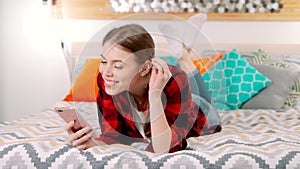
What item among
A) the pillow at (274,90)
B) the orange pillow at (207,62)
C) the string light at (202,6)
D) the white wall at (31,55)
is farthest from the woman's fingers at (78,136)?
the white wall at (31,55)

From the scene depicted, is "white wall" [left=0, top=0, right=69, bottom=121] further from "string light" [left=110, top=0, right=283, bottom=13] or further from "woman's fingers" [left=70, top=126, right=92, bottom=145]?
"woman's fingers" [left=70, top=126, right=92, bottom=145]

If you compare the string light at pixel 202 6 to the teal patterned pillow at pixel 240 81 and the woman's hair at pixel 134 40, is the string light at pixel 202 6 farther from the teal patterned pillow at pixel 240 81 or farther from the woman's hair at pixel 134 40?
the woman's hair at pixel 134 40

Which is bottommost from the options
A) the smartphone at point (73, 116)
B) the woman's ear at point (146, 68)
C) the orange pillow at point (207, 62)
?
the smartphone at point (73, 116)

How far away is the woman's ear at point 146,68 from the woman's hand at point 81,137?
246 millimetres

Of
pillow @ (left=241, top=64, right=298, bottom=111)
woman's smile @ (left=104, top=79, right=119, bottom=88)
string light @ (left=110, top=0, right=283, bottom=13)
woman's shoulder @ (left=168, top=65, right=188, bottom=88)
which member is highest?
string light @ (left=110, top=0, right=283, bottom=13)

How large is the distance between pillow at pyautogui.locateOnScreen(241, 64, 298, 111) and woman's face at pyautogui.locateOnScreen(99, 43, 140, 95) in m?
1.49

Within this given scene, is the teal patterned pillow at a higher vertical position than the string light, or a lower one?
lower

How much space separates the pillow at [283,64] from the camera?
2.73 m

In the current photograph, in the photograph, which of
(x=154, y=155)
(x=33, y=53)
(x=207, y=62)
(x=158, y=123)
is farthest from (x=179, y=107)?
(x=33, y=53)

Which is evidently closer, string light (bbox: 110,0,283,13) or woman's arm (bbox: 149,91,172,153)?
woman's arm (bbox: 149,91,172,153)

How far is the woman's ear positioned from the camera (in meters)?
1.36

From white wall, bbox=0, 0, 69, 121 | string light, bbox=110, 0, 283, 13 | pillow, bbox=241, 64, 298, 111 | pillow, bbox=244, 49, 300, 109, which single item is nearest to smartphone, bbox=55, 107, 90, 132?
pillow, bbox=241, 64, 298, 111

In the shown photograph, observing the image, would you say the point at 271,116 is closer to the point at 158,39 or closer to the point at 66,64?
the point at 158,39

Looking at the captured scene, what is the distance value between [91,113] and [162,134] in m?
0.32
